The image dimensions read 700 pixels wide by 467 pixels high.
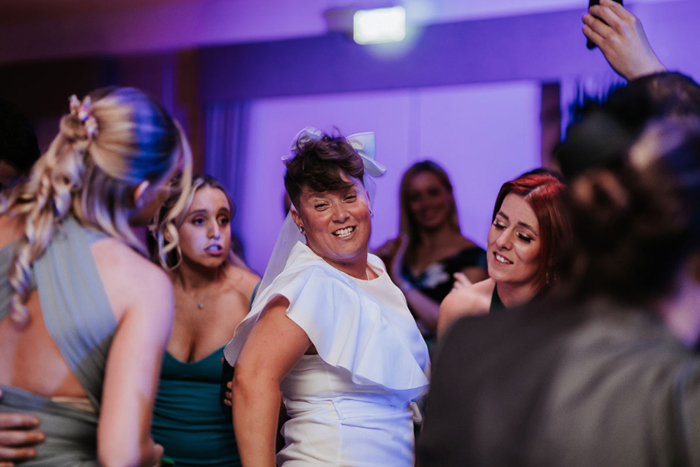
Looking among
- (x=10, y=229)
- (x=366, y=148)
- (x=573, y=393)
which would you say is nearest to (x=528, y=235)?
→ (x=366, y=148)

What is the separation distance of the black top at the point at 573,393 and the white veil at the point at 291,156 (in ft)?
3.83

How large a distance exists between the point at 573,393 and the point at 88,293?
911mm

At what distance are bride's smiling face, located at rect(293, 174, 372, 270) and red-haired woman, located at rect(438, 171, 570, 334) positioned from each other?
17.9 inches

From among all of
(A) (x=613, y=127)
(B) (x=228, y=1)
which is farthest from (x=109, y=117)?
(B) (x=228, y=1)

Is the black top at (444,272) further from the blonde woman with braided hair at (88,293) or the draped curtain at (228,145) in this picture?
the draped curtain at (228,145)

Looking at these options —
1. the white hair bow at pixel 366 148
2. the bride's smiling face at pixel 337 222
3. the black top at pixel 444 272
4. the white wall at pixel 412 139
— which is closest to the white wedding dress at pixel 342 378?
the bride's smiling face at pixel 337 222

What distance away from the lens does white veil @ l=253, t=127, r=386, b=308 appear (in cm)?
208

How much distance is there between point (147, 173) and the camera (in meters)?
1.36

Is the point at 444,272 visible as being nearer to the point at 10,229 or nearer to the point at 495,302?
the point at 495,302

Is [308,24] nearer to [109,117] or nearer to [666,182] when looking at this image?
[109,117]

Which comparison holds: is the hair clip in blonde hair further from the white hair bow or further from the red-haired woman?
the red-haired woman

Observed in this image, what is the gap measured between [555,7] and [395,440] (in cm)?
351

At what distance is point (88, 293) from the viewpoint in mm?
1302

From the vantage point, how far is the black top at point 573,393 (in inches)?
31.6
